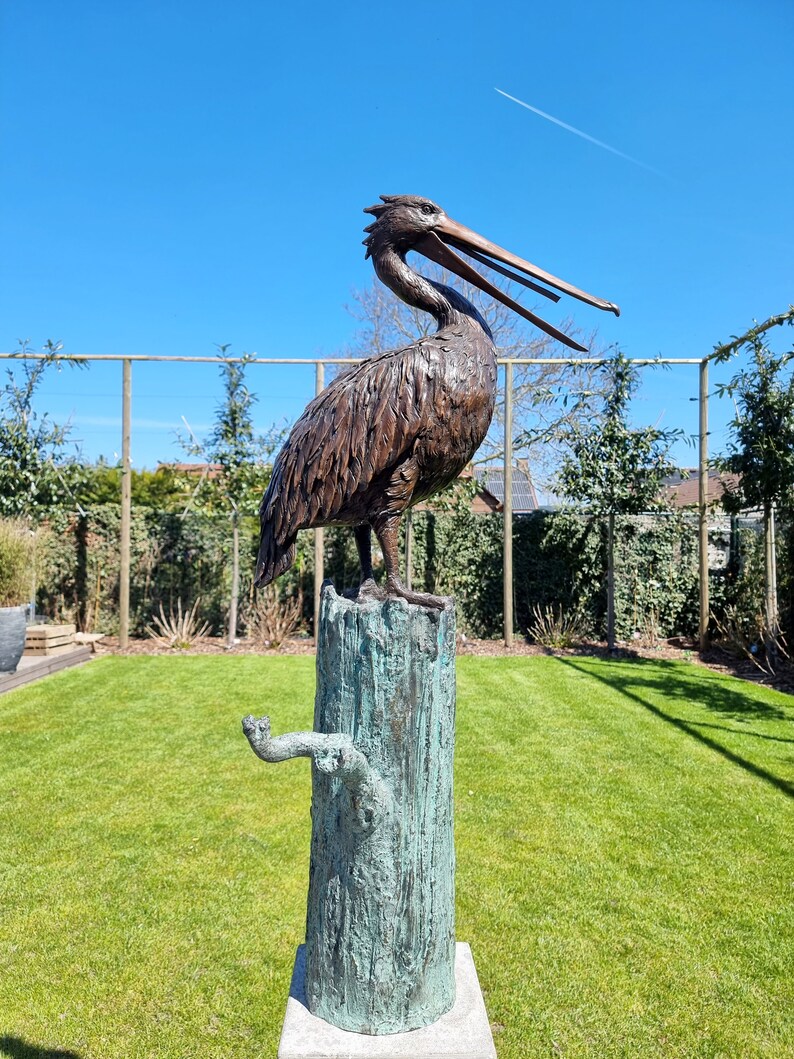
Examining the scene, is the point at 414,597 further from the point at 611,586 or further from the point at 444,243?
the point at 611,586

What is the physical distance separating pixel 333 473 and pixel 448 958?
1472 mm

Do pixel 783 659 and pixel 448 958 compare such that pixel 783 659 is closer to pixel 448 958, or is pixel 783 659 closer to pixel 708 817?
pixel 708 817

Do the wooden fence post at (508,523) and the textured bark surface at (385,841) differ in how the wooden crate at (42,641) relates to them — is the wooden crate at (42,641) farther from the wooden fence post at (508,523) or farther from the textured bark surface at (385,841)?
the textured bark surface at (385,841)

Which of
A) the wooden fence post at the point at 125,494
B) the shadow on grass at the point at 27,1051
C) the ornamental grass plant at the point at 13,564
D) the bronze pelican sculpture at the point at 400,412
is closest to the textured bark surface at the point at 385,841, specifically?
the bronze pelican sculpture at the point at 400,412

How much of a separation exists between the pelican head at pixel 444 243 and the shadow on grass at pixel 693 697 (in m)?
4.15

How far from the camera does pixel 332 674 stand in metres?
1.85

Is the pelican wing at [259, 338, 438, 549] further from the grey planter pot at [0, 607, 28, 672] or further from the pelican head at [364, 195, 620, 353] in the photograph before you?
the grey planter pot at [0, 607, 28, 672]

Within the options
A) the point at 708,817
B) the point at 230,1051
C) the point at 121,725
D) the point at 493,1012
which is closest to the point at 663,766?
the point at 708,817

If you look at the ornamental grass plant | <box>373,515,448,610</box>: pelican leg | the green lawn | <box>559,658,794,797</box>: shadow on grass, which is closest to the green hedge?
<box>559,658,794,797</box>: shadow on grass

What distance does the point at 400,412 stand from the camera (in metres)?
2.09

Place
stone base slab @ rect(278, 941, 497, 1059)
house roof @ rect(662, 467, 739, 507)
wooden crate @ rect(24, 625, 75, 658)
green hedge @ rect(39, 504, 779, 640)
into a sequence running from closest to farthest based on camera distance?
stone base slab @ rect(278, 941, 497, 1059) < wooden crate @ rect(24, 625, 75, 658) < house roof @ rect(662, 467, 739, 507) < green hedge @ rect(39, 504, 779, 640)

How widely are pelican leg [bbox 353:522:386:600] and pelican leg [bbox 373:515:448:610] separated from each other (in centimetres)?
11

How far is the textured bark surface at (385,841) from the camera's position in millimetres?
1781

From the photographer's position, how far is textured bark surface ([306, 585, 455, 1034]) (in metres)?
1.78
